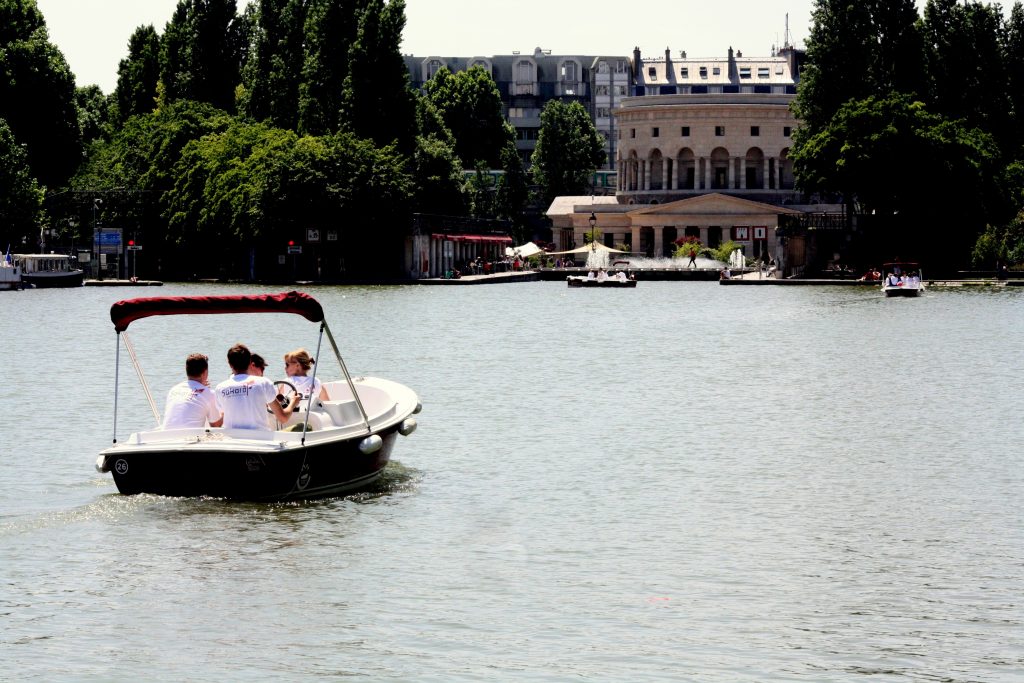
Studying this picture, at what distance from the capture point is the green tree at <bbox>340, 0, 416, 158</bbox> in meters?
118

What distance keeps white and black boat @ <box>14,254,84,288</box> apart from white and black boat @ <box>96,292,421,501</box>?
10182 centimetres

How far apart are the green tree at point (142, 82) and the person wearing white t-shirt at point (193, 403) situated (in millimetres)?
128034

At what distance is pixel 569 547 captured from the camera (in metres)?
20.7

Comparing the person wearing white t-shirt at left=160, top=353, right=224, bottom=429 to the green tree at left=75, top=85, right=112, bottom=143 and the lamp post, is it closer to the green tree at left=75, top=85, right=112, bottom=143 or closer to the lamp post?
the lamp post

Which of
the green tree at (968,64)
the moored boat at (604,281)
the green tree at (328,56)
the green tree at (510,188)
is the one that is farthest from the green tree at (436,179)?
the green tree at (510,188)

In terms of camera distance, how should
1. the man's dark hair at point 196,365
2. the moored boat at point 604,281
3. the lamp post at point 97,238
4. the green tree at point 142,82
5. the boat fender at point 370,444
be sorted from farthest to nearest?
1. the green tree at point 142,82
2. the lamp post at point 97,238
3. the moored boat at point 604,281
4. the boat fender at point 370,444
5. the man's dark hair at point 196,365

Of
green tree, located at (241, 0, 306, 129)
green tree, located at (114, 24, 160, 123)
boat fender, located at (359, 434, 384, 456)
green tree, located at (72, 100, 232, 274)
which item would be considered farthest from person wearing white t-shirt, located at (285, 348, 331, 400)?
green tree, located at (114, 24, 160, 123)

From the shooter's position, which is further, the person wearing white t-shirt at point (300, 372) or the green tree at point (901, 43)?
the green tree at point (901, 43)

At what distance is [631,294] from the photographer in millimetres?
117562

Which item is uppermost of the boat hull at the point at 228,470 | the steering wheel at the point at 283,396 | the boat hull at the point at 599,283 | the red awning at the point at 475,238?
the red awning at the point at 475,238

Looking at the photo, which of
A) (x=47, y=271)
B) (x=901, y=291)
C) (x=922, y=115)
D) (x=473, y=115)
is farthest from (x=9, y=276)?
(x=473, y=115)

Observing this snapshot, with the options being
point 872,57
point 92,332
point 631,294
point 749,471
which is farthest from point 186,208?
point 749,471

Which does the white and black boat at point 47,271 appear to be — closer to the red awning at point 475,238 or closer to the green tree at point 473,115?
the red awning at point 475,238

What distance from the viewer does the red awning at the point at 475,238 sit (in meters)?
136
